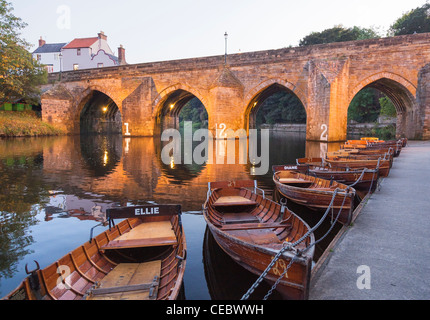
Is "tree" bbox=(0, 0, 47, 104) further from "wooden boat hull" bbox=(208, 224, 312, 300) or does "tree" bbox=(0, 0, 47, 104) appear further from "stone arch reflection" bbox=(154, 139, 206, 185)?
"wooden boat hull" bbox=(208, 224, 312, 300)

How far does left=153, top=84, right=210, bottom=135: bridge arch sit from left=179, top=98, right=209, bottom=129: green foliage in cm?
2996

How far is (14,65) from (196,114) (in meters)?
50.3

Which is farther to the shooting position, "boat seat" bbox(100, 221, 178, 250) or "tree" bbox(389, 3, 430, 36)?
"tree" bbox(389, 3, 430, 36)

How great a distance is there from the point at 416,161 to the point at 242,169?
22.4 ft

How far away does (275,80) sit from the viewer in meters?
23.7

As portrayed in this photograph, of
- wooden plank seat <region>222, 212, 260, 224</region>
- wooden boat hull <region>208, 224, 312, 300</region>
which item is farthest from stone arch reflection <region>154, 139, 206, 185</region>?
wooden boat hull <region>208, 224, 312, 300</region>

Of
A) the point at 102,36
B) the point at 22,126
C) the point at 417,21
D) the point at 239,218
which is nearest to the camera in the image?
the point at 239,218

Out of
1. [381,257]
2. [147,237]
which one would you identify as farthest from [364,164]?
[147,237]

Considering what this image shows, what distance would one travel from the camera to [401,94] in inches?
875

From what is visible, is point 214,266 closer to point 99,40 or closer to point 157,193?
point 157,193

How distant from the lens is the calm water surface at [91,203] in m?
4.07

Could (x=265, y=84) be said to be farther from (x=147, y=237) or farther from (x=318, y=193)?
(x=147, y=237)

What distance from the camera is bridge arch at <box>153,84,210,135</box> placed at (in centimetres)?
2750
